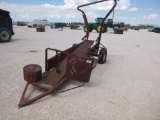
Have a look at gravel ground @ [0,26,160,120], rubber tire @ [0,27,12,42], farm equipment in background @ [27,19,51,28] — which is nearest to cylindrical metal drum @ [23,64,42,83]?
gravel ground @ [0,26,160,120]

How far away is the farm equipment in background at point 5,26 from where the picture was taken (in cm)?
1066

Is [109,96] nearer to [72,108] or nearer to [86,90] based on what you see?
[86,90]

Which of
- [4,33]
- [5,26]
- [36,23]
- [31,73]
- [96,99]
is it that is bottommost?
[96,99]

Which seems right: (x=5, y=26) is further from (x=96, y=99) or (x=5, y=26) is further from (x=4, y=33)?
(x=96, y=99)

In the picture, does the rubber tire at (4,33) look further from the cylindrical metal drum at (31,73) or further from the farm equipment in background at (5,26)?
the cylindrical metal drum at (31,73)

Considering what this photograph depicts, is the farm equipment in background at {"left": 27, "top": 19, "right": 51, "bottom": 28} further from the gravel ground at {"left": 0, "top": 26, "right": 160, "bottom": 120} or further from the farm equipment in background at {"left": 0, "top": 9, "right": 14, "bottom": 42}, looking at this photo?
the gravel ground at {"left": 0, "top": 26, "right": 160, "bottom": 120}

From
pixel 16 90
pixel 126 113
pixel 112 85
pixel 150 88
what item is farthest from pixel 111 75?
pixel 16 90

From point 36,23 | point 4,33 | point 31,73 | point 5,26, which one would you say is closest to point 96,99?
point 31,73

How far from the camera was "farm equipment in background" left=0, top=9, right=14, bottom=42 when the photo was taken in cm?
1066

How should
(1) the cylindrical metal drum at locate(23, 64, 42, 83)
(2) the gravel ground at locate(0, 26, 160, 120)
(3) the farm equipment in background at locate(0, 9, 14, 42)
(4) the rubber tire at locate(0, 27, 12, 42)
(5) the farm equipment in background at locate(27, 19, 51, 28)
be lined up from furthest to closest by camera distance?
1. (5) the farm equipment in background at locate(27, 19, 51, 28)
2. (3) the farm equipment in background at locate(0, 9, 14, 42)
3. (4) the rubber tire at locate(0, 27, 12, 42)
4. (1) the cylindrical metal drum at locate(23, 64, 42, 83)
5. (2) the gravel ground at locate(0, 26, 160, 120)

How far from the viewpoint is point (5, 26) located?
36.3 feet

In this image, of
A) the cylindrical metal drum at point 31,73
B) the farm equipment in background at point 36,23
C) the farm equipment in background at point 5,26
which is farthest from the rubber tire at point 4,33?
the farm equipment in background at point 36,23

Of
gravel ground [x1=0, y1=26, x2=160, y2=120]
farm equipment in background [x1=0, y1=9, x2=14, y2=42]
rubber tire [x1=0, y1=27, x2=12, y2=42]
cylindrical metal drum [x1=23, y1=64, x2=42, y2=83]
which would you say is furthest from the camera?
farm equipment in background [x1=0, y1=9, x2=14, y2=42]

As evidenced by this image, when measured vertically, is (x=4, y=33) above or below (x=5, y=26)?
below
